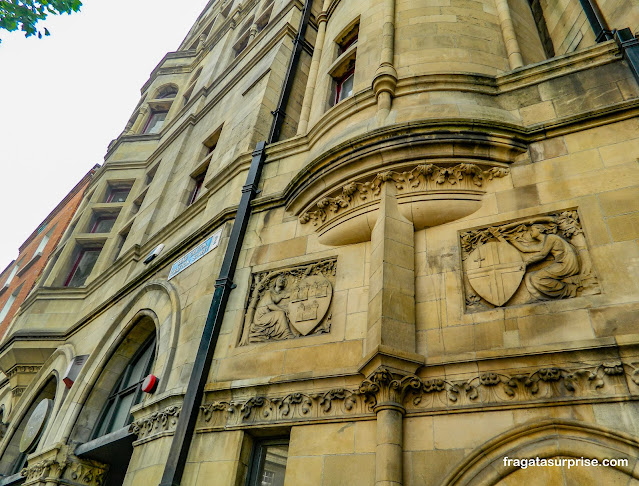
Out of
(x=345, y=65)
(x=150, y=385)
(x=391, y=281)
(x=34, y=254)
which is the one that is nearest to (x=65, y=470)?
(x=150, y=385)

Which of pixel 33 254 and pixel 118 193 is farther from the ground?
pixel 33 254

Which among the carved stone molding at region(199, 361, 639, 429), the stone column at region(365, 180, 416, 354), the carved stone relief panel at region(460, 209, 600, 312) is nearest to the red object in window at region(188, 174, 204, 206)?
the stone column at region(365, 180, 416, 354)

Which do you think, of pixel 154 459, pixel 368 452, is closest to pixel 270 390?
pixel 368 452

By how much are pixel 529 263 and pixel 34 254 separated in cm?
3230

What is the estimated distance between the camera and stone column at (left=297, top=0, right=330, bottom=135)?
10133 mm

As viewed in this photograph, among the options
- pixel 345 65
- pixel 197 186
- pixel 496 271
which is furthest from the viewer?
pixel 197 186

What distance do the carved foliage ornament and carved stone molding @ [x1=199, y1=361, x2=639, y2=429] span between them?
9.01ft

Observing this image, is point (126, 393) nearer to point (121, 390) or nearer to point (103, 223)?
point (121, 390)

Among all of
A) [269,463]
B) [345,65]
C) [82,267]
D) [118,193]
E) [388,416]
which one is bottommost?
[269,463]

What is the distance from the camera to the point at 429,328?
5484 millimetres

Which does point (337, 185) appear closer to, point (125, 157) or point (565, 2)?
point (565, 2)

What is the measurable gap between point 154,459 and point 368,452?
3315 millimetres

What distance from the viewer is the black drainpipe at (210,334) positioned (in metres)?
5.93

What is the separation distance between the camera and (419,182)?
21.5ft
